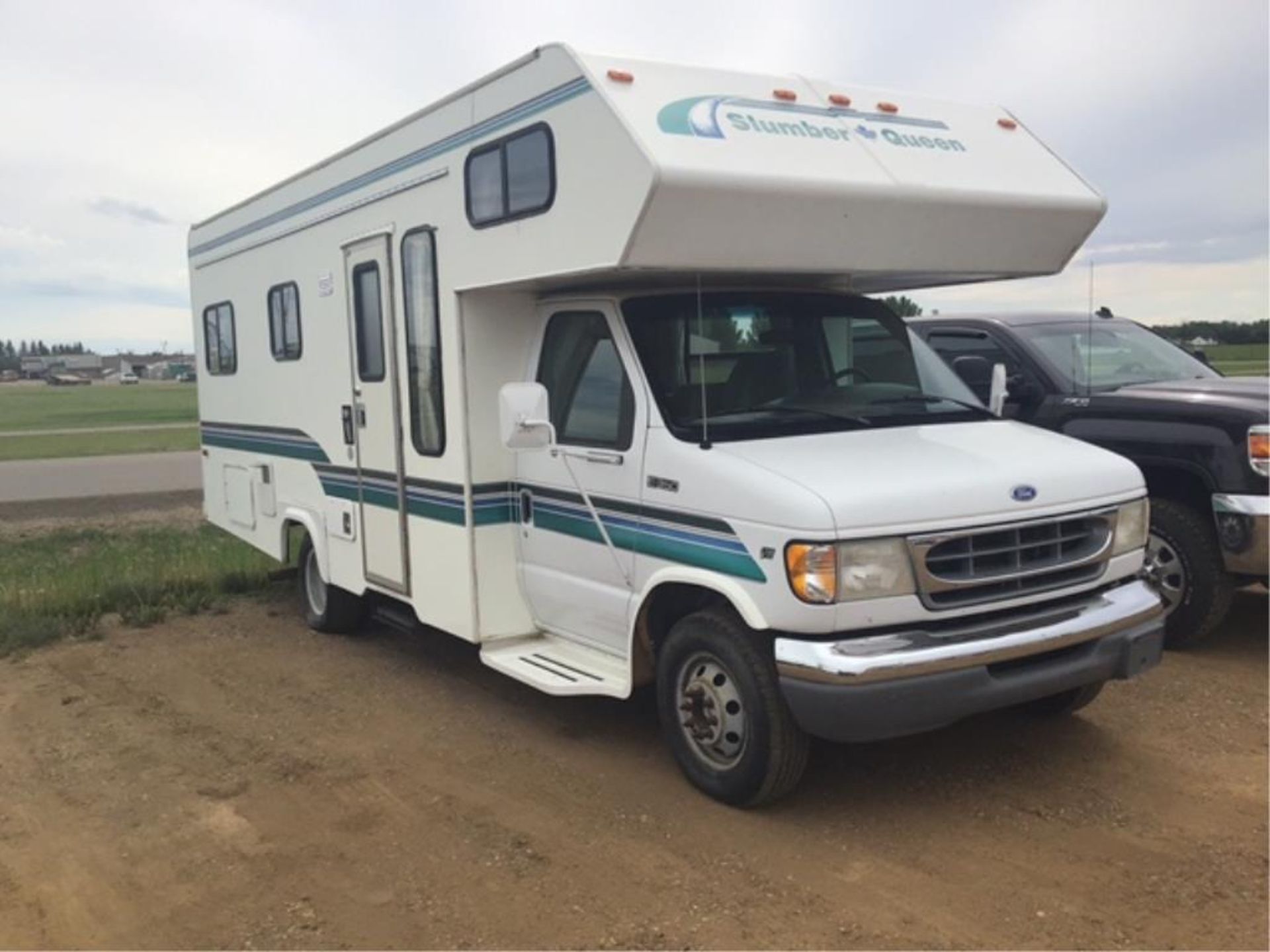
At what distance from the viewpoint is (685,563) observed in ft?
15.6

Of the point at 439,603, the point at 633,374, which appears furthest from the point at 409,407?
the point at 633,374

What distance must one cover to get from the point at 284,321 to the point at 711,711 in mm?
4532

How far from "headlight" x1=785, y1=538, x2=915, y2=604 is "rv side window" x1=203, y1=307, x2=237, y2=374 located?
5.92m

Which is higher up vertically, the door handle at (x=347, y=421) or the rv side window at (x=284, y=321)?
the rv side window at (x=284, y=321)

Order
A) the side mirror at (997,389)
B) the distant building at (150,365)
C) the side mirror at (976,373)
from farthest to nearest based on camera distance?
the distant building at (150,365) < the side mirror at (976,373) < the side mirror at (997,389)

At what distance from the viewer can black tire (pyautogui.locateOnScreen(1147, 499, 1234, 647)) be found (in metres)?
6.62

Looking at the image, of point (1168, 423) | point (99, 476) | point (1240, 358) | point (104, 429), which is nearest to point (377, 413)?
point (1168, 423)

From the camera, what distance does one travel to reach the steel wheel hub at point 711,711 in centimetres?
465

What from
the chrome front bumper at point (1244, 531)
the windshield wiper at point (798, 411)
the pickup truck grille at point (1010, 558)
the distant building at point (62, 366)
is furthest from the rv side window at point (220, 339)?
the distant building at point (62, 366)

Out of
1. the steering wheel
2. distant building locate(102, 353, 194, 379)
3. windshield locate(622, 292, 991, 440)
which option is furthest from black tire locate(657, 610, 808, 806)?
distant building locate(102, 353, 194, 379)

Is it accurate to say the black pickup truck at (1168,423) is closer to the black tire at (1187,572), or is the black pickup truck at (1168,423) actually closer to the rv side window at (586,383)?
the black tire at (1187,572)

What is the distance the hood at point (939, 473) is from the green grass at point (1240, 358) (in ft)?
15.2

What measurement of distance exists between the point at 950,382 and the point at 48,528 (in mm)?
11828

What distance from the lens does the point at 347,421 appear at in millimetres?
7051
